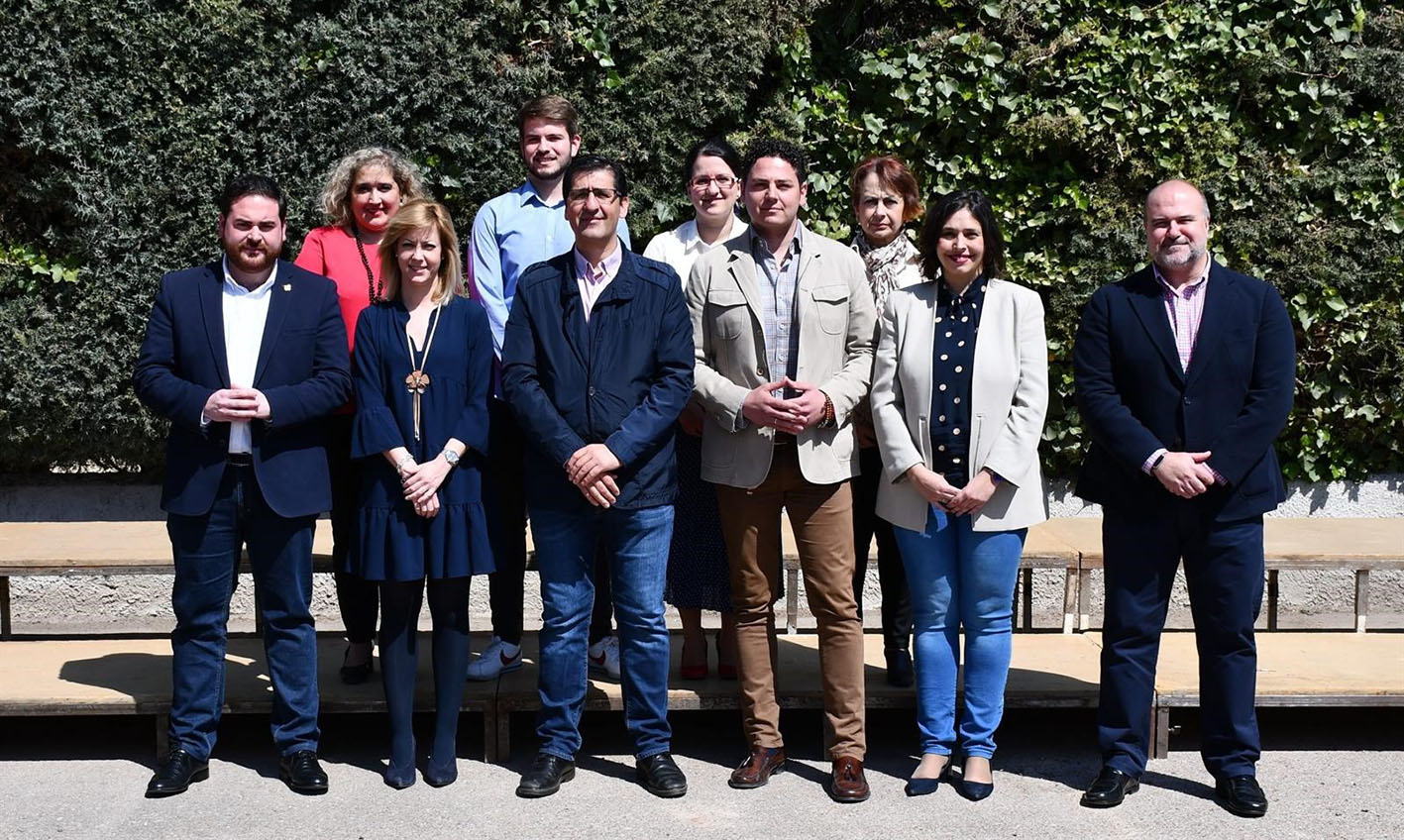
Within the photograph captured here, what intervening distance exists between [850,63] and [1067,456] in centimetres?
219

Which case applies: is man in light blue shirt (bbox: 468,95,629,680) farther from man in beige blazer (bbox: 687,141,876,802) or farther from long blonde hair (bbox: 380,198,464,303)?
man in beige blazer (bbox: 687,141,876,802)

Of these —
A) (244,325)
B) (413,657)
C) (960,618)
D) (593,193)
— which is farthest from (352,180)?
(960,618)

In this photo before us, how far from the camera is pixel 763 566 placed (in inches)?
169

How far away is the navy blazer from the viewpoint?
4059 millimetres

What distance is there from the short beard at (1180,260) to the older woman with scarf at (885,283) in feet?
2.39

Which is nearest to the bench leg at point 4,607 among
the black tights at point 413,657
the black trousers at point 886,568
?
the black tights at point 413,657

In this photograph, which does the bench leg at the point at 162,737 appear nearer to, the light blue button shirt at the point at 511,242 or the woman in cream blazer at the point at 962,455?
the light blue button shirt at the point at 511,242

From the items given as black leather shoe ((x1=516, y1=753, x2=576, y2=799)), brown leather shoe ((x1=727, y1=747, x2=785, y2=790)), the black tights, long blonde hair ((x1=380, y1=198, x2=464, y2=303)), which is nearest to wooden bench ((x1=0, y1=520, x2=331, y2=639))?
the black tights

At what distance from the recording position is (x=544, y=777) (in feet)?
13.8

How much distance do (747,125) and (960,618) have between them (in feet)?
10.4

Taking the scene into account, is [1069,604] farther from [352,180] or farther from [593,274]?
[352,180]

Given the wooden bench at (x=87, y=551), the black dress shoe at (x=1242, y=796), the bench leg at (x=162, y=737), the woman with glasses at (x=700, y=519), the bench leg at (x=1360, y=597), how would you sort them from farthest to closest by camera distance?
1. the bench leg at (x=1360, y=597)
2. the wooden bench at (x=87, y=551)
3. the woman with glasses at (x=700, y=519)
4. the bench leg at (x=162, y=737)
5. the black dress shoe at (x=1242, y=796)

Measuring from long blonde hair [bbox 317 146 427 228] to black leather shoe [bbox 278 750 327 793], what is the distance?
173 cm

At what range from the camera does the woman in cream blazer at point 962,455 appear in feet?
13.6
